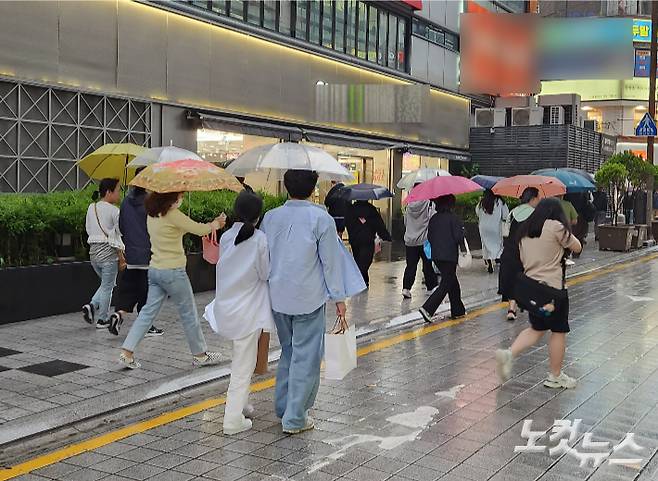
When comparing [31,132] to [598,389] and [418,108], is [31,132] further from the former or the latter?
[418,108]

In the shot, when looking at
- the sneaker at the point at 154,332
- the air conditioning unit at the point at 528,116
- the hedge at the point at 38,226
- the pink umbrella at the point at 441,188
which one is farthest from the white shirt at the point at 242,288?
the air conditioning unit at the point at 528,116

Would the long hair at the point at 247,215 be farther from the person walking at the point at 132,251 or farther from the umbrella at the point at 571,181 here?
the umbrella at the point at 571,181

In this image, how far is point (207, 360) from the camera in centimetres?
743

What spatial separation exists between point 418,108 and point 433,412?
69.5 ft

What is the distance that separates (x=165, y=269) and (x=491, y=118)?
25.0m

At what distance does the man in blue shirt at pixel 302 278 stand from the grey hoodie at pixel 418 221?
696 centimetres

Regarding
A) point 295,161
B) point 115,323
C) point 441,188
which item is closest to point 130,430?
point 115,323

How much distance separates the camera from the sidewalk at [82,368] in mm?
5945

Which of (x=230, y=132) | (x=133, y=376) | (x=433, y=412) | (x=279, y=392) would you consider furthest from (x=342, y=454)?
(x=230, y=132)

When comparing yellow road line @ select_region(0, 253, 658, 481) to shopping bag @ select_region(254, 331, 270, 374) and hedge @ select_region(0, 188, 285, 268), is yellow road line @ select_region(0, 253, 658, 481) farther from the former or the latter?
hedge @ select_region(0, 188, 285, 268)

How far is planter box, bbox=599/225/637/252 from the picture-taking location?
849 inches

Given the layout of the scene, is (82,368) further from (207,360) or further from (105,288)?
(105,288)

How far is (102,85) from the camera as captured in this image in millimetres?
15250

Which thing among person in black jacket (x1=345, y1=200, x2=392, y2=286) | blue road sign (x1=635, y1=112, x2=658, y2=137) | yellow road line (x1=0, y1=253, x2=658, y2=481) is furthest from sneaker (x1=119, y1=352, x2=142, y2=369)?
blue road sign (x1=635, y1=112, x2=658, y2=137)
